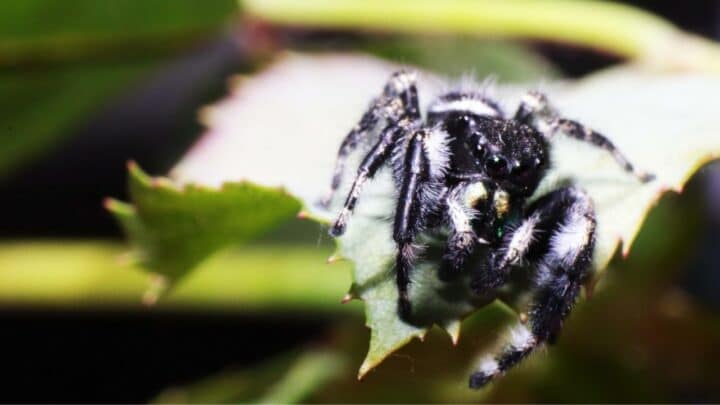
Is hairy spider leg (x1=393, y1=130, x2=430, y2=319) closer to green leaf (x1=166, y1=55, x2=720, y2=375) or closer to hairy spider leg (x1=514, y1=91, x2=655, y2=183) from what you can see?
green leaf (x1=166, y1=55, x2=720, y2=375)

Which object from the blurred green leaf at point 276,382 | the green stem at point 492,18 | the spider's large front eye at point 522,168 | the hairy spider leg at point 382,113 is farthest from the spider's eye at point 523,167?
the green stem at point 492,18

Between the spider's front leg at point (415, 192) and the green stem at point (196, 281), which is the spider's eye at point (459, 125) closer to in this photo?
the spider's front leg at point (415, 192)

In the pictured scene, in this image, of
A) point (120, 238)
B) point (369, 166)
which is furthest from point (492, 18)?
point (120, 238)

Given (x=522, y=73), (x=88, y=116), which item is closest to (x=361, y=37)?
(x=522, y=73)

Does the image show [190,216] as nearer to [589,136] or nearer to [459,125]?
[459,125]

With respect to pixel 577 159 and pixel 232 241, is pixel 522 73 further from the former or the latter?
pixel 232 241
